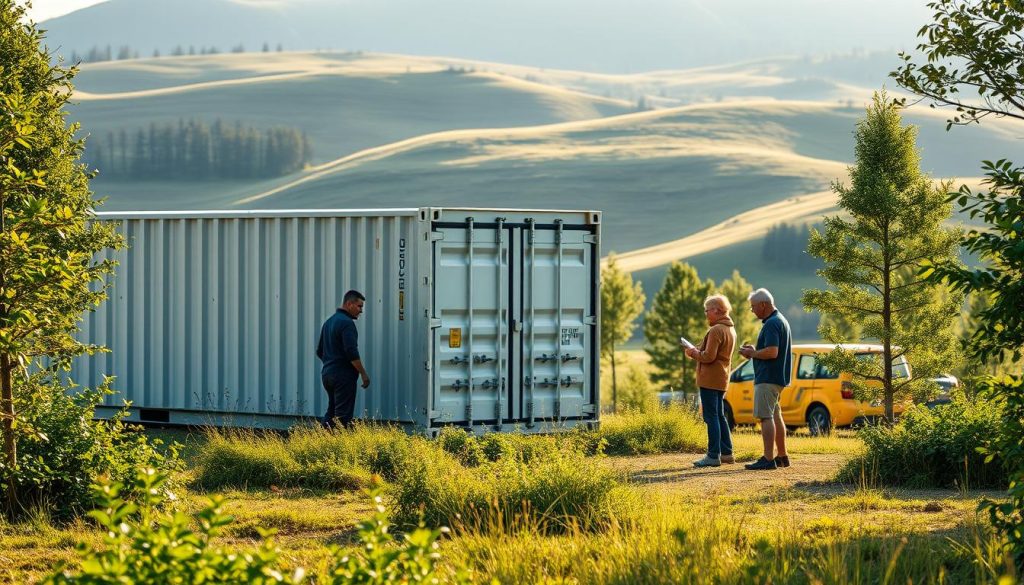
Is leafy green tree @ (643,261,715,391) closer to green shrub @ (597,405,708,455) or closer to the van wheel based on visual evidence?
the van wheel

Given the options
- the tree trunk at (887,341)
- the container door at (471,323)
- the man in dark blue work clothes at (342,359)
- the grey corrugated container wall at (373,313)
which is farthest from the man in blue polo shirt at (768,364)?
the tree trunk at (887,341)

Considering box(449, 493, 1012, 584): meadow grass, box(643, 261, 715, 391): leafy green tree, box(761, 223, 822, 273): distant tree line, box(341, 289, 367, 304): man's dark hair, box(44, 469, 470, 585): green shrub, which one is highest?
box(761, 223, 822, 273): distant tree line

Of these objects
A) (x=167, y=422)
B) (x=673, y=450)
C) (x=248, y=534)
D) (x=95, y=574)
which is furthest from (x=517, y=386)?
(x=95, y=574)

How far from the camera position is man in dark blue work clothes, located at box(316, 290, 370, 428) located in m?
14.5

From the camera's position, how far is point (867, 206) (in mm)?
18062

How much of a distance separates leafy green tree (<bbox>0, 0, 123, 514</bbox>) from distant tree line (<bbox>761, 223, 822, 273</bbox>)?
488 ft

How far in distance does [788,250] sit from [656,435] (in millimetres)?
145140

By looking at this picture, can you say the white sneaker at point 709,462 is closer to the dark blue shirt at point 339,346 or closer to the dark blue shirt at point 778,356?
the dark blue shirt at point 778,356

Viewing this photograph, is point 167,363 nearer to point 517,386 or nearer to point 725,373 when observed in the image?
point 517,386

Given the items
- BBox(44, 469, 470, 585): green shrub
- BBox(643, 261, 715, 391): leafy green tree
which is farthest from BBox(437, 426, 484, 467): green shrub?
BBox(643, 261, 715, 391): leafy green tree

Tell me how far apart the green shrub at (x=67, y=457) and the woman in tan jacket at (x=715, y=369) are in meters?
5.82

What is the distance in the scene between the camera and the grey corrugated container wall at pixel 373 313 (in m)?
15.0

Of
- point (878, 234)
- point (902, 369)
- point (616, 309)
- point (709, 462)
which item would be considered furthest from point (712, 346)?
point (616, 309)

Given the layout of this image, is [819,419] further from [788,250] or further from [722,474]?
[788,250]
